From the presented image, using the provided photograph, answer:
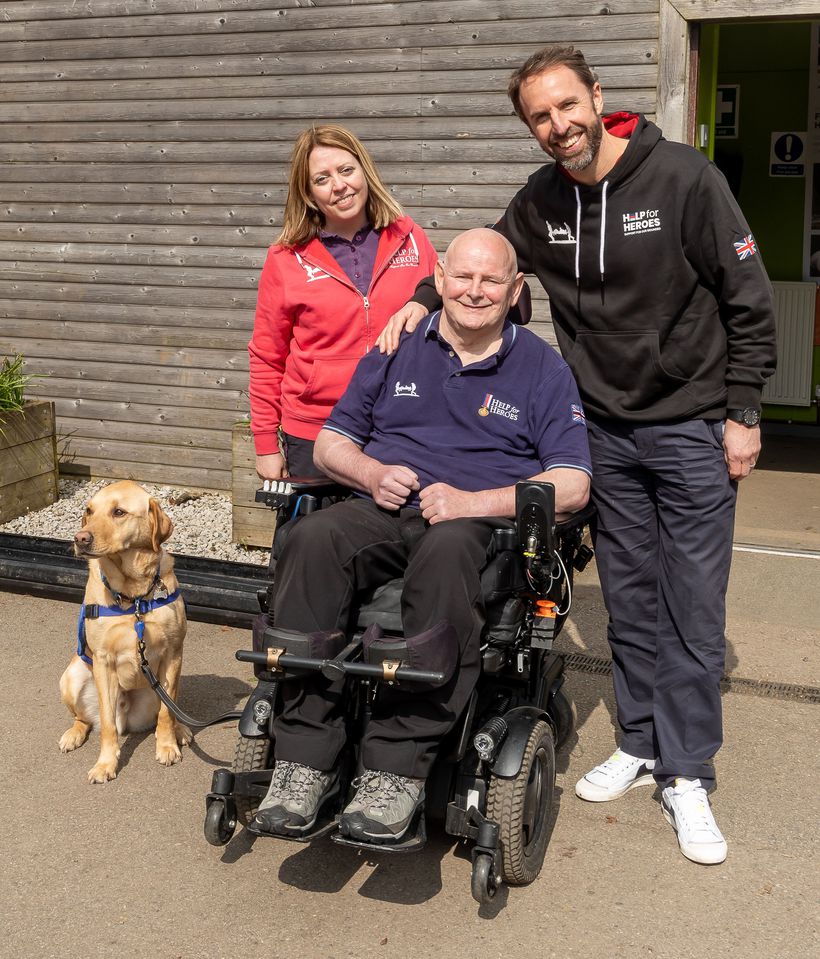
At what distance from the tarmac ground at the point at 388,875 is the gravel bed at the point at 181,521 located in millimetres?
2057

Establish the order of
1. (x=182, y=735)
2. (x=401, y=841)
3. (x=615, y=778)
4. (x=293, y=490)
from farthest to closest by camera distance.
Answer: (x=182, y=735) < (x=615, y=778) < (x=293, y=490) < (x=401, y=841)

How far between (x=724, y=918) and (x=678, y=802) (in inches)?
17.6

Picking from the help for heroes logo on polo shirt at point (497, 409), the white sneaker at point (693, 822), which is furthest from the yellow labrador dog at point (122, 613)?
the white sneaker at point (693, 822)

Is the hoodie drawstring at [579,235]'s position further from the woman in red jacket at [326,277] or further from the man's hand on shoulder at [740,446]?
the woman in red jacket at [326,277]

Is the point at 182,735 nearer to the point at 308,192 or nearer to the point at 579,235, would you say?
the point at 308,192

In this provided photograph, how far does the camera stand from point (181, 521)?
22.0 ft

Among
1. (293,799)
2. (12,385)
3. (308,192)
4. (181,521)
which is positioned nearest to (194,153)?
(12,385)

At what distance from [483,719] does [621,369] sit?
1054 mm

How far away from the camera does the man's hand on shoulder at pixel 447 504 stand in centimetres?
309

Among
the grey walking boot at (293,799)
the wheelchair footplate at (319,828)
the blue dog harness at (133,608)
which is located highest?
the blue dog harness at (133,608)

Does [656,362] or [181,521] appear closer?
[656,362]

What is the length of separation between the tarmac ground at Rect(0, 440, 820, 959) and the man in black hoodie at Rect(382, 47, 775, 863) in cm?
17

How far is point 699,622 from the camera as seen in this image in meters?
3.32

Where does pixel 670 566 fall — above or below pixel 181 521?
above
